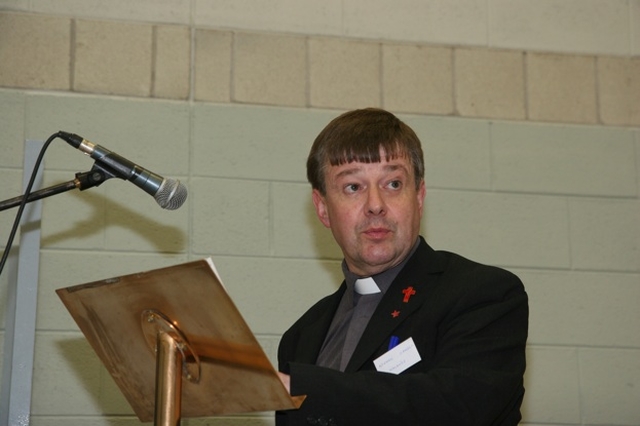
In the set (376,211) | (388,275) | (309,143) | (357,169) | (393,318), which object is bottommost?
(393,318)

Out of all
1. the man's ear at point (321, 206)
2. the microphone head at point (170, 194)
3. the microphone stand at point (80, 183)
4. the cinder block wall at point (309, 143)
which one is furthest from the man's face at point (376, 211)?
the cinder block wall at point (309, 143)

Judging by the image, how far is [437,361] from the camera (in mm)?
2104

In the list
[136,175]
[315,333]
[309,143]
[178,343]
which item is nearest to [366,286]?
[315,333]

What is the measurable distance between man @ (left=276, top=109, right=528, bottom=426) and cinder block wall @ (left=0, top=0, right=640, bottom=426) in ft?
3.18

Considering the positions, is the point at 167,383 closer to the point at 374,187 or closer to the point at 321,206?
the point at 374,187

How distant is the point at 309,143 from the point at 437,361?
177 cm

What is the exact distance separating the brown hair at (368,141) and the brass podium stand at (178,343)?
0.86 metres

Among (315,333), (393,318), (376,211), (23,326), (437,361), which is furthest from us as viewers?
(23,326)

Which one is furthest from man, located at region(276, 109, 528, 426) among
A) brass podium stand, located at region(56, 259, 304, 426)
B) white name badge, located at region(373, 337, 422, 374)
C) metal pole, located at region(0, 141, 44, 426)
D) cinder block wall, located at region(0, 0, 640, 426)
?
metal pole, located at region(0, 141, 44, 426)

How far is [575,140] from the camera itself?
3955 mm

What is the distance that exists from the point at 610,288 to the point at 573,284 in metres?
0.15

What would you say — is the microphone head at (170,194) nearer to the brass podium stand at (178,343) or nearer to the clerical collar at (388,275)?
the brass podium stand at (178,343)

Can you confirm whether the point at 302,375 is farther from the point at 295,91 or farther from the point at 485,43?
the point at 485,43

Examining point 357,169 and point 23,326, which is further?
point 23,326
